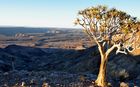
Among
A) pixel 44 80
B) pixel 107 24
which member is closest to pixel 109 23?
pixel 107 24

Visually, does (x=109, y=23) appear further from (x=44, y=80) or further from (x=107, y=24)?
(x=44, y=80)

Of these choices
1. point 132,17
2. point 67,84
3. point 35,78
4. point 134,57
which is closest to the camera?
point 132,17

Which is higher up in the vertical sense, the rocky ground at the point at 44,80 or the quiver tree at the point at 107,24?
the quiver tree at the point at 107,24

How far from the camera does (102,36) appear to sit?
34562 millimetres

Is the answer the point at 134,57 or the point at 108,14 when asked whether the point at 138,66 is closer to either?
the point at 134,57

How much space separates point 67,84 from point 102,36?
6.20 metres

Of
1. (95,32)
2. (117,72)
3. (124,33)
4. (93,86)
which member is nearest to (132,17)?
(124,33)

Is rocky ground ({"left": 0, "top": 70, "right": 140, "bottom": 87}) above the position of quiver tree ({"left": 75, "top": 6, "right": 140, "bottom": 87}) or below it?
below

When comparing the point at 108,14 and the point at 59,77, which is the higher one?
the point at 108,14

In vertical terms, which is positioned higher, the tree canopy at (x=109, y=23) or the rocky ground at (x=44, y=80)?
the tree canopy at (x=109, y=23)

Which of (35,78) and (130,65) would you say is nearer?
(35,78)

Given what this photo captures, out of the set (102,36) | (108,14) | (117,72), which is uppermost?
(108,14)

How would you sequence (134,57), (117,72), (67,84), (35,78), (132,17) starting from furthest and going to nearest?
(134,57)
(117,72)
(35,78)
(67,84)
(132,17)

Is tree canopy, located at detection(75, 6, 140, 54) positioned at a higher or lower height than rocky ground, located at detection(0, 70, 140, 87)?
higher
